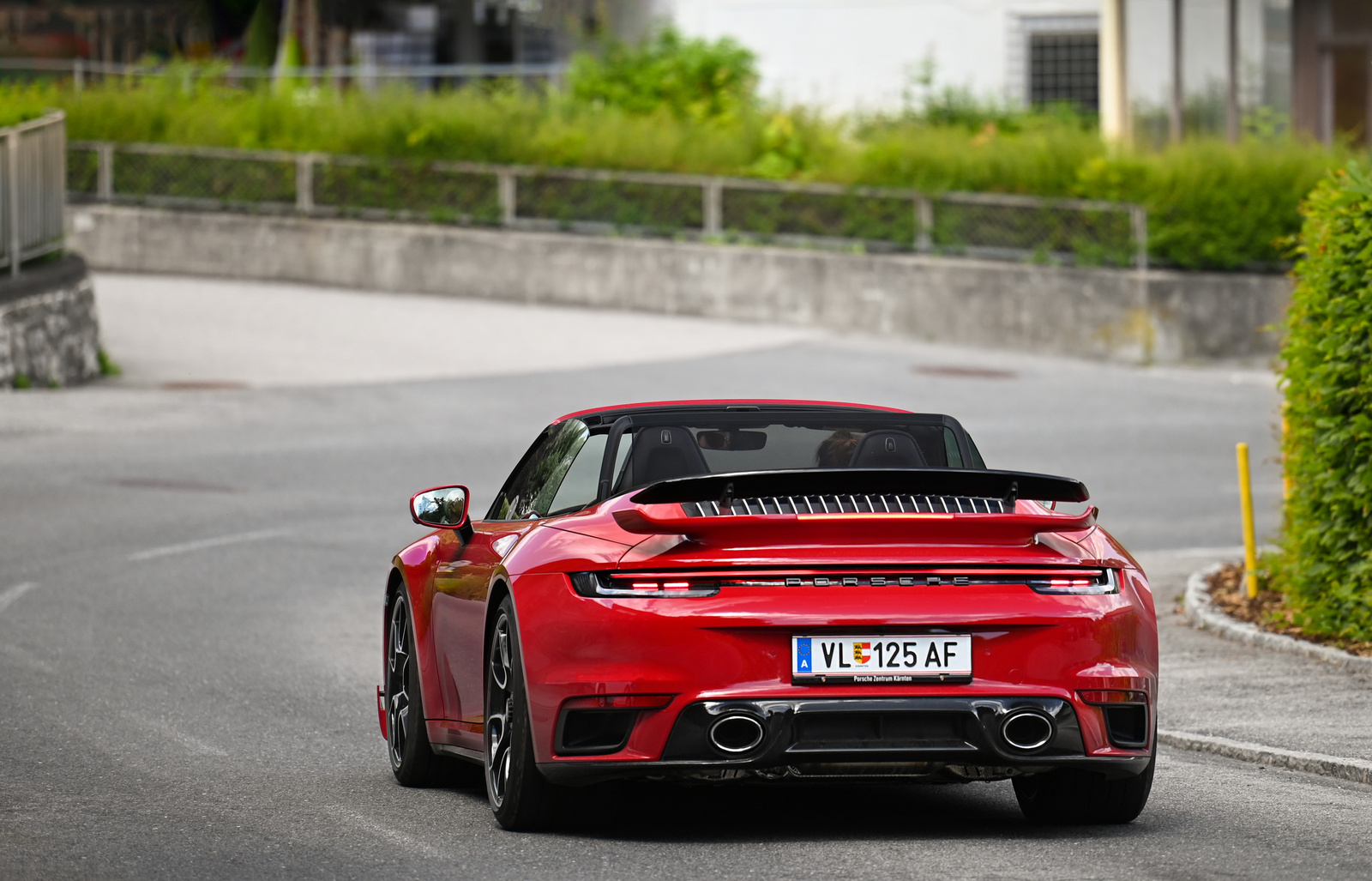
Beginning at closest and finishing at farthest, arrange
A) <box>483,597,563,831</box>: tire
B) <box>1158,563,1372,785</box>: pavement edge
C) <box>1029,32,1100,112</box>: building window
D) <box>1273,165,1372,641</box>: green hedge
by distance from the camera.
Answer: <box>483,597,563,831</box>: tire
<box>1158,563,1372,785</box>: pavement edge
<box>1273,165,1372,641</box>: green hedge
<box>1029,32,1100,112</box>: building window

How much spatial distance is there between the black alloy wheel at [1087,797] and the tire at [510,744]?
1.55 m

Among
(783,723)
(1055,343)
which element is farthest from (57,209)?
(783,723)

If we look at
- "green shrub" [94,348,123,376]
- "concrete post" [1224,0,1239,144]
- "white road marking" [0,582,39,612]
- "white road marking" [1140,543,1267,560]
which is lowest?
"white road marking" [1140,543,1267,560]

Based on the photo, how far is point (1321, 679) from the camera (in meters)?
10.3

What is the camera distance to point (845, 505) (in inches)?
251

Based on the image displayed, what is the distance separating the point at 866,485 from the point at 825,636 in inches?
19.2

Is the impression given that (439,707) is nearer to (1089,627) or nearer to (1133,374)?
(1089,627)

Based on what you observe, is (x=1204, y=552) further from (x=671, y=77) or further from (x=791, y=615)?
(x=671, y=77)

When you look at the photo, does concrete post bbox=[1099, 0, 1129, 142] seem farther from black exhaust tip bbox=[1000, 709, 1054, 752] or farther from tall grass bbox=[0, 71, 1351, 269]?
black exhaust tip bbox=[1000, 709, 1054, 752]

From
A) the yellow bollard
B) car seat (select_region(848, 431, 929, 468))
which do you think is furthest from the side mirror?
the yellow bollard

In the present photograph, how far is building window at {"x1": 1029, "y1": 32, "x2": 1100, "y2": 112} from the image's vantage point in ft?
125

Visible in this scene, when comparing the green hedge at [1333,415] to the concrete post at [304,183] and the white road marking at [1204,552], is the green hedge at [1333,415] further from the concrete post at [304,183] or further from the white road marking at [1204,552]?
the concrete post at [304,183]

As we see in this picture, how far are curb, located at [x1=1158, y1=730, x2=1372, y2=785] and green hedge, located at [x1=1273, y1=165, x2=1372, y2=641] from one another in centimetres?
226

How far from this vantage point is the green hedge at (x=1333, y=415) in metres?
10.8
